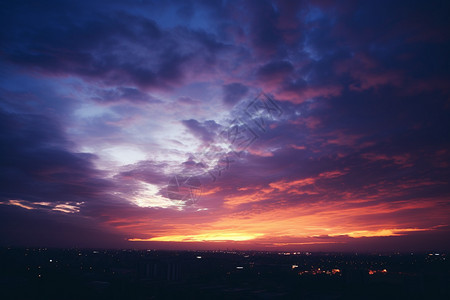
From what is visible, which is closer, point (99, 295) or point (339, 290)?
point (99, 295)

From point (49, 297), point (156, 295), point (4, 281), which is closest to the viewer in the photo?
point (49, 297)

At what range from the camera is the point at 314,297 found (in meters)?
33.1

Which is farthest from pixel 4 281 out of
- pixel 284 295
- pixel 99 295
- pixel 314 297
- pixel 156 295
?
pixel 314 297

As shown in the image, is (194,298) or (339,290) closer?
(194,298)

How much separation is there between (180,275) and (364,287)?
36897mm

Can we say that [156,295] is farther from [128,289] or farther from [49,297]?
[49,297]

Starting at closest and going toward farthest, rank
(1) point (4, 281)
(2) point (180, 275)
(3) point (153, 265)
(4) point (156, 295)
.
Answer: (4) point (156, 295), (1) point (4, 281), (2) point (180, 275), (3) point (153, 265)

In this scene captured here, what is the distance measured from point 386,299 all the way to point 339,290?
7.78 metres

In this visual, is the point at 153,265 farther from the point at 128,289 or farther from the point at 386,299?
the point at 386,299

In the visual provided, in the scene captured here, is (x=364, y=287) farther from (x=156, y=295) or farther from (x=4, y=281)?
(x=4, y=281)

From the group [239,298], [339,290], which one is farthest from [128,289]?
[339,290]

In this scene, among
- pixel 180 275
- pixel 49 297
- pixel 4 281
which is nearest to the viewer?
pixel 49 297

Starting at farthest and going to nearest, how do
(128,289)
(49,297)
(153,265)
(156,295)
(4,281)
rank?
1. (153,265)
2. (4,281)
3. (128,289)
4. (156,295)
5. (49,297)

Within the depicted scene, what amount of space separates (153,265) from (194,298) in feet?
111
